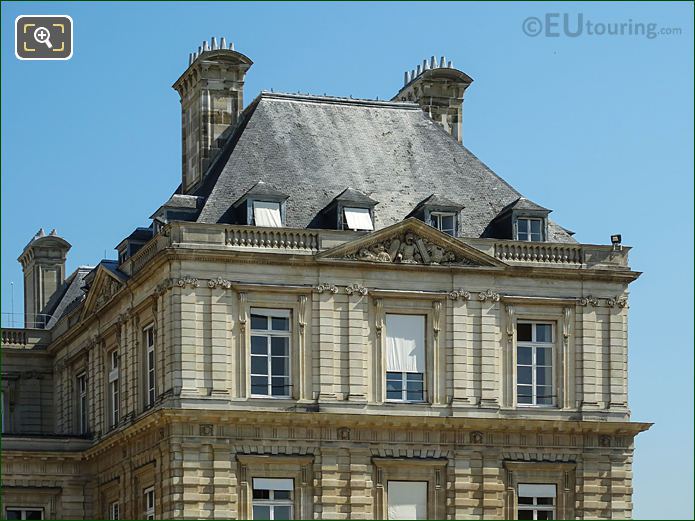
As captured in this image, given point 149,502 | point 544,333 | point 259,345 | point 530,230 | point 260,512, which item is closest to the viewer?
point 260,512

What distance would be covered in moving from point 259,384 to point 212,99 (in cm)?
994

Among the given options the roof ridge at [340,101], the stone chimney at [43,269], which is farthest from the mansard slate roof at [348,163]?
the stone chimney at [43,269]

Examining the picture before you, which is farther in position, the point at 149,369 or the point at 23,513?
the point at 23,513

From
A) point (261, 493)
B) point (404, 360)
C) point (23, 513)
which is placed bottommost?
point (23, 513)

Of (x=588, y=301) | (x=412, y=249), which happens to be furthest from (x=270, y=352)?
(x=588, y=301)

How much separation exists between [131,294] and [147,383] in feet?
8.71

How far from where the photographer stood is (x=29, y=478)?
168 feet

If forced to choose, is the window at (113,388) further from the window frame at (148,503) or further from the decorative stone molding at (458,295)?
the decorative stone molding at (458,295)

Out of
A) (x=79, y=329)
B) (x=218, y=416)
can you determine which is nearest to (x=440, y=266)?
(x=218, y=416)

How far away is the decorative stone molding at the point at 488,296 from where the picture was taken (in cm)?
4769

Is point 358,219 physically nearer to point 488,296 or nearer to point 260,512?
point 488,296

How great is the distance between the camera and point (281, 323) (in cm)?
4647

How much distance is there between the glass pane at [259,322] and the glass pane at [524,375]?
674cm

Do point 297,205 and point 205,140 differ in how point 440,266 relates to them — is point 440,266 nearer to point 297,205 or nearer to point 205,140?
point 297,205
